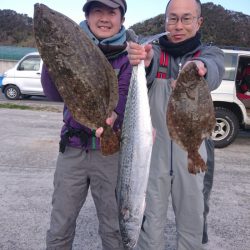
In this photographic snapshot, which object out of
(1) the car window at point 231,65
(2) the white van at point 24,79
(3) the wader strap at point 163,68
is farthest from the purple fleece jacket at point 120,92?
(2) the white van at point 24,79

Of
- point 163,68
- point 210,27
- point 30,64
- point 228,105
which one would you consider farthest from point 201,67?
point 210,27

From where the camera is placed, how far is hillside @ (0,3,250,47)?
134ft

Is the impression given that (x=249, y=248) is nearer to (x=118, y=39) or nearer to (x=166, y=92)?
(x=166, y=92)

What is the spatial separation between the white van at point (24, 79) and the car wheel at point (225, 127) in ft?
31.8

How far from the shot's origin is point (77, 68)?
9.07 feet

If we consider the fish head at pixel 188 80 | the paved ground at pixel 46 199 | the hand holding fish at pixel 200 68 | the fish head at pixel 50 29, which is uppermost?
the fish head at pixel 50 29

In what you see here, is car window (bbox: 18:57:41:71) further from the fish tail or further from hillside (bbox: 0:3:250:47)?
hillside (bbox: 0:3:250:47)

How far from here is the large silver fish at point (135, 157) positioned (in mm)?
2633

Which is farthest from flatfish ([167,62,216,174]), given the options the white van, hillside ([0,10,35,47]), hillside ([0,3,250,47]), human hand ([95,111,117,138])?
hillside ([0,10,35,47])

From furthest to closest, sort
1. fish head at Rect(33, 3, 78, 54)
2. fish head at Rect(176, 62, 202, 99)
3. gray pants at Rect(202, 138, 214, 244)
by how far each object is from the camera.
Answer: gray pants at Rect(202, 138, 214, 244) → fish head at Rect(33, 3, 78, 54) → fish head at Rect(176, 62, 202, 99)

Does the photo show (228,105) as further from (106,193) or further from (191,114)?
(191,114)

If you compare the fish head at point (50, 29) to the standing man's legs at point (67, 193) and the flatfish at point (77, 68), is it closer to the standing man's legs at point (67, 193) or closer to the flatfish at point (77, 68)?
the flatfish at point (77, 68)

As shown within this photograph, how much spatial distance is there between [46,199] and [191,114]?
364 centimetres

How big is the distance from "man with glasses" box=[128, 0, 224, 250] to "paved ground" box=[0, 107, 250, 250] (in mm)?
1168
